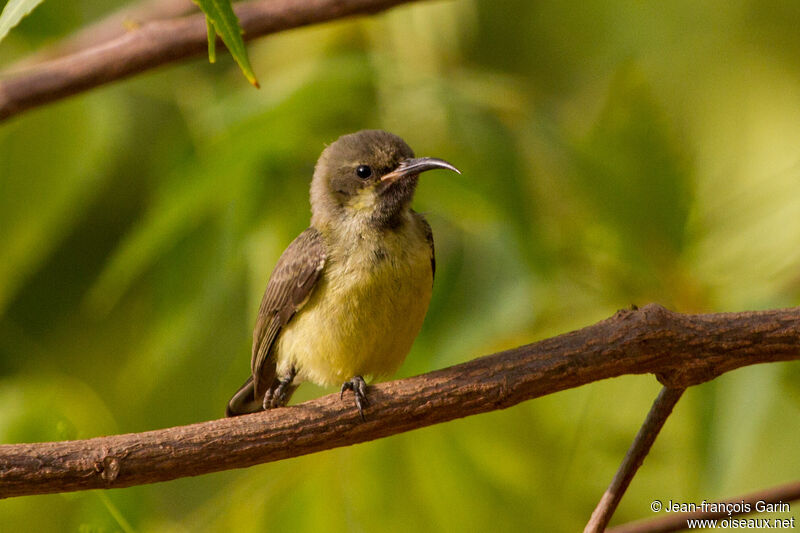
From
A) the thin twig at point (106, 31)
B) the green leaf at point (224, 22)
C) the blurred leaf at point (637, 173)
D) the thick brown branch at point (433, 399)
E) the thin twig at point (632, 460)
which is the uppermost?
the thin twig at point (106, 31)

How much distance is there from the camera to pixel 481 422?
193 inches

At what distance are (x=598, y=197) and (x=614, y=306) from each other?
0.53 m

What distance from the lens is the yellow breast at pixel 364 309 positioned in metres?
4.43

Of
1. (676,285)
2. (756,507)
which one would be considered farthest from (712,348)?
(676,285)

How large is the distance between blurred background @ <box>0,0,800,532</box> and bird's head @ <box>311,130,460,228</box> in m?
0.24

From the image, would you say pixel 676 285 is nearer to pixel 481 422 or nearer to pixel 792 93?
pixel 481 422

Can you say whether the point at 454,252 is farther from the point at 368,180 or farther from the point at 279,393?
the point at 279,393

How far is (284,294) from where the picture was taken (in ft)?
15.5

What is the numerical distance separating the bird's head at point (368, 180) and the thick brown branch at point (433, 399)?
1.34 meters

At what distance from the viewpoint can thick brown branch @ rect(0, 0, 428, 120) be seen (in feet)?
13.7

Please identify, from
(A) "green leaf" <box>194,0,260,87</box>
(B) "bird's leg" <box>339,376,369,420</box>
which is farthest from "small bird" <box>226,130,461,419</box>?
(A) "green leaf" <box>194,0,260,87</box>

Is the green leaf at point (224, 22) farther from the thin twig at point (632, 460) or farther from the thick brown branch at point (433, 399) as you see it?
the thin twig at point (632, 460)

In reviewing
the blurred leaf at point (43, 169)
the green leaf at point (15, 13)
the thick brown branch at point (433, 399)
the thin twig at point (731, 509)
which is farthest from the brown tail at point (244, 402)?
the green leaf at point (15, 13)

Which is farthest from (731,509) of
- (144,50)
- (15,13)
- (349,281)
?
(144,50)
